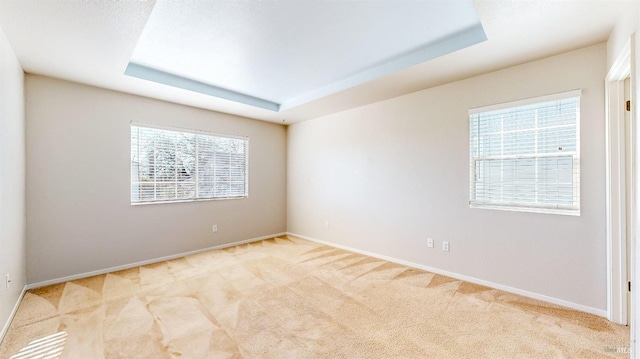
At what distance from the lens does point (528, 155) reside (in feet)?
8.85

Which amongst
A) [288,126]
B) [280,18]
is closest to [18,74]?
[280,18]

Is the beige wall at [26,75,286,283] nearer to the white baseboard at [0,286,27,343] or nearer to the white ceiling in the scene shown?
the white baseboard at [0,286,27,343]

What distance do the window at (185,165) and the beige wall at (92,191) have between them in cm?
13

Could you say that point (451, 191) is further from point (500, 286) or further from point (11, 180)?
point (11, 180)

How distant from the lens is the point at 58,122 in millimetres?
3088

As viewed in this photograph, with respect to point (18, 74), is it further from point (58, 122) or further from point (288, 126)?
point (288, 126)

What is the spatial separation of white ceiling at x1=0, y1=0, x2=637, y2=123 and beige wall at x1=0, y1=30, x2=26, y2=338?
254mm

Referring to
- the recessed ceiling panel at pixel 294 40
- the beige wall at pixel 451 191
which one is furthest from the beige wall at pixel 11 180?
the beige wall at pixel 451 191

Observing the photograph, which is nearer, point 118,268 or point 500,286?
point 500,286

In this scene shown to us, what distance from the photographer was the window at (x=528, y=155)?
8.14 feet

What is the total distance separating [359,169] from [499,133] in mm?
1952

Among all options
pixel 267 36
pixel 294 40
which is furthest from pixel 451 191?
pixel 267 36

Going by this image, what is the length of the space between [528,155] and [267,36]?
2841 millimetres

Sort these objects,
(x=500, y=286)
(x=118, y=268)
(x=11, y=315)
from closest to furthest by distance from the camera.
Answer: (x=11, y=315) < (x=500, y=286) < (x=118, y=268)
